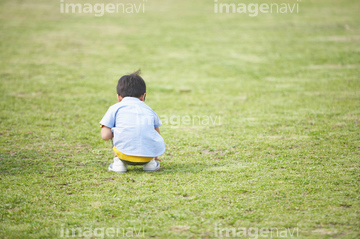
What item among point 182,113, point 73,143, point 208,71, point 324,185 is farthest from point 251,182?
point 208,71

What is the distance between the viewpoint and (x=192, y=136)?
5977mm

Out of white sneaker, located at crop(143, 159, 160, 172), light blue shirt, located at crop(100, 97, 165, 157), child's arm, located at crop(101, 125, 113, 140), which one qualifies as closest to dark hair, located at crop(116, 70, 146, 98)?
light blue shirt, located at crop(100, 97, 165, 157)

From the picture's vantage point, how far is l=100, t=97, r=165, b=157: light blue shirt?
13.8 ft

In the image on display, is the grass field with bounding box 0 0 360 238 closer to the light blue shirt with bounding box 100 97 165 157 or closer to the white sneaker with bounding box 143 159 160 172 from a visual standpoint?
the white sneaker with bounding box 143 159 160 172

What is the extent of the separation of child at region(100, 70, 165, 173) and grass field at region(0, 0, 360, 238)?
265mm

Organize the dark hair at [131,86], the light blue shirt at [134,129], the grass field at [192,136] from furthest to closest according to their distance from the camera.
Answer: the dark hair at [131,86] < the light blue shirt at [134,129] < the grass field at [192,136]

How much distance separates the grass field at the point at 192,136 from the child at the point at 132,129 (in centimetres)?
27

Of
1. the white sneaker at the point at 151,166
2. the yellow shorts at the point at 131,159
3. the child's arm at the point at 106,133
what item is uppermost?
the child's arm at the point at 106,133

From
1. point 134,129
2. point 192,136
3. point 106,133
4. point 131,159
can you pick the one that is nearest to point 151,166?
point 131,159

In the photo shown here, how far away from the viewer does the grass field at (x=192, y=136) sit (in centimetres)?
335

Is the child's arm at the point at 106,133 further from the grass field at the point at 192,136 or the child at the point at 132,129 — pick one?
the grass field at the point at 192,136

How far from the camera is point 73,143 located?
567cm

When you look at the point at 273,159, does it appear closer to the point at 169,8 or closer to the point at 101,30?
the point at 101,30

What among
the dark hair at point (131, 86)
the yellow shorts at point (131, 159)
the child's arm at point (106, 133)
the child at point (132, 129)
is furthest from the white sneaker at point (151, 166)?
the dark hair at point (131, 86)
